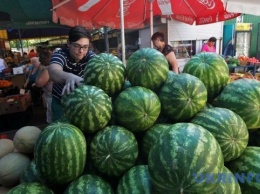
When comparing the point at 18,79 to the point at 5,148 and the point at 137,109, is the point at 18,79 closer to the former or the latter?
the point at 5,148

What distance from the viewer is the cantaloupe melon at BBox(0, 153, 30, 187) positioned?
1808mm

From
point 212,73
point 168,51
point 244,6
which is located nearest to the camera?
point 212,73

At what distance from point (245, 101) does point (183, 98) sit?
39 centimetres

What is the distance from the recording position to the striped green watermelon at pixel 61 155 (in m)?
1.27

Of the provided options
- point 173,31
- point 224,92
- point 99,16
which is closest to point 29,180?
point 224,92

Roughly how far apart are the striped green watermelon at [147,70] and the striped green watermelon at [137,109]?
0.12 m

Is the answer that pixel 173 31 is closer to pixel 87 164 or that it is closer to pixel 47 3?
pixel 47 3

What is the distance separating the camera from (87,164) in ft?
4.72

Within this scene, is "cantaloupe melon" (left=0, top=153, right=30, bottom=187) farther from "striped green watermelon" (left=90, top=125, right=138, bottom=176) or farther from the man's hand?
"striped green watermelon" (left=90, top=125, right=138, bottom=176)

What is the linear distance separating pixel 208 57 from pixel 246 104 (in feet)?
1.54

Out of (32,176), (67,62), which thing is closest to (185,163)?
(32,176)

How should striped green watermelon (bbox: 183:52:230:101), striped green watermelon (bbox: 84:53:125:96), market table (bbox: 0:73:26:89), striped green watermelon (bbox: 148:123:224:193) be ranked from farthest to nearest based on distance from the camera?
market table (bbox: 0:73:26:89)
striped green watermelon (bbox: 183:52:230:101)
striped green watermelon (bbox: 84:53:125:96)
striped green watermelon (bbox: 148:123:224:193)

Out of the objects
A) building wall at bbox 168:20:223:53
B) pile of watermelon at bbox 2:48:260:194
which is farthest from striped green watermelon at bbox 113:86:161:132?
building wall at bbox 168:20:223:53

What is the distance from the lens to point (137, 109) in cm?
142
